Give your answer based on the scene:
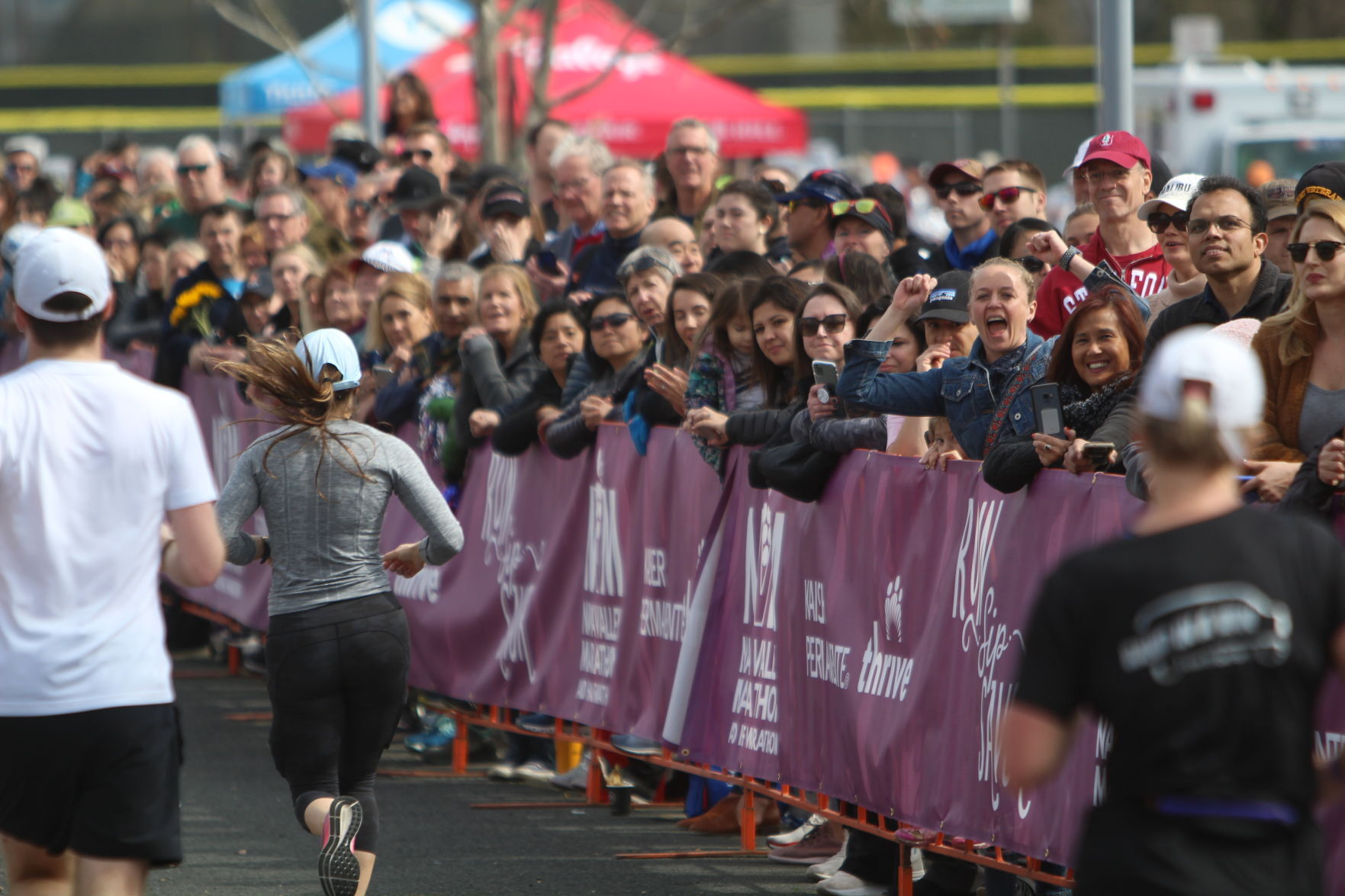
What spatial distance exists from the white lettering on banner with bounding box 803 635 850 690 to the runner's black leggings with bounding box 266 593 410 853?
60.5 inches

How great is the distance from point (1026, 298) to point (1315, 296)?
124 centimetres

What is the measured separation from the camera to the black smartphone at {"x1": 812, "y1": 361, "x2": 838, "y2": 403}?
7.25 metres

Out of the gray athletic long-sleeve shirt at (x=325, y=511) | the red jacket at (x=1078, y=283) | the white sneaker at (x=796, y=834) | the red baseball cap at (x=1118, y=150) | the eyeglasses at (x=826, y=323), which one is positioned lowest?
the white sneaker at (x=796, y=834)

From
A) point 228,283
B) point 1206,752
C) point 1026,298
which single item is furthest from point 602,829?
point 228,283

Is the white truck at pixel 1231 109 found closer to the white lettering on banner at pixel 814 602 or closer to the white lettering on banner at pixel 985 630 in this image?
the white lettering on banner at pixel 814 602

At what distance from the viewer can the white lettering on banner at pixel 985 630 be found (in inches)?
245

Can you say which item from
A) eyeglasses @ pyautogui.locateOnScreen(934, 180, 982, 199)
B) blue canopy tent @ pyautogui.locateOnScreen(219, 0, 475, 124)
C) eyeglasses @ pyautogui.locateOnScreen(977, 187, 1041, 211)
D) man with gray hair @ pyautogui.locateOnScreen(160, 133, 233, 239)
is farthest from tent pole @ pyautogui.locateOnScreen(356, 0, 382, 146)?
eyeglasses @ pyautogui.locateOnScreen(977, 187, 1041, 211)

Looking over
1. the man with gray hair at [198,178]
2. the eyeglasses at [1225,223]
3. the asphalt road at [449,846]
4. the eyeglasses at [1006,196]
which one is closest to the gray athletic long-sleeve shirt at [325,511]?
the asphalt road at [449,846]

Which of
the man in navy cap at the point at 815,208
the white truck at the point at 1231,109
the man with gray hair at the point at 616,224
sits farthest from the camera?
the white truck at the point at 1231,109

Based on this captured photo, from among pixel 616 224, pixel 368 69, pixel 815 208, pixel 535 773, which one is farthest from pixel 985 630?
pixel 368 69

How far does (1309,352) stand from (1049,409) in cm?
80

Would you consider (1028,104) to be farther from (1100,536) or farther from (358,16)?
(1100,536)

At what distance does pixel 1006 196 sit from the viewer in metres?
8.88

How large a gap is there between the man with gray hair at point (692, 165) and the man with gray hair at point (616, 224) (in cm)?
28
